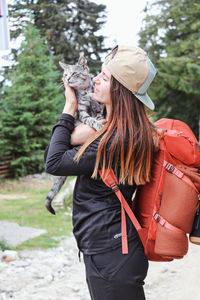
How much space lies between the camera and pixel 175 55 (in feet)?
58.4

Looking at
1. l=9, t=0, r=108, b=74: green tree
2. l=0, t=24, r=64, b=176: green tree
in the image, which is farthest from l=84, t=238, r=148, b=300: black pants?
l=9, t=0, r=108, b=74: green tree

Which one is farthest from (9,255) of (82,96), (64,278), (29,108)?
(29,108)

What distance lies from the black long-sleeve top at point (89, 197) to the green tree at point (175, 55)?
1371 centimetres

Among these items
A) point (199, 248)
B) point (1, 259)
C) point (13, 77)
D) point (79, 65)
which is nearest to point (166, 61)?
point (13, 77)

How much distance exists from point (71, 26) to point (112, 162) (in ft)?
71.5

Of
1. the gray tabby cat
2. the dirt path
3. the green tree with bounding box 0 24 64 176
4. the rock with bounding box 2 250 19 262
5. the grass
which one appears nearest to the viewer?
the gray tabby cat

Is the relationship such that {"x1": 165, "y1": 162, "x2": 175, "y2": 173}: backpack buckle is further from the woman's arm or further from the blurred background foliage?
the blurred background foliage

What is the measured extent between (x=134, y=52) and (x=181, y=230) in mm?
892

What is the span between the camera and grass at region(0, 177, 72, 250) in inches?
Result: 265

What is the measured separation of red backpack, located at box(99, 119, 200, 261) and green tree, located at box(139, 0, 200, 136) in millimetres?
13557

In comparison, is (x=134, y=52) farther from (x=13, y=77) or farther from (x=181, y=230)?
(x=13, y=77)

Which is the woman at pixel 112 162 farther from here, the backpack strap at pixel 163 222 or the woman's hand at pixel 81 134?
the backpack strap at pixel 163 222

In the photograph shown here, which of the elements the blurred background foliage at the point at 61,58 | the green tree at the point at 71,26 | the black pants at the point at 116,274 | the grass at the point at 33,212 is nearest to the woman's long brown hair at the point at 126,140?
the black pants at the point at 116,274

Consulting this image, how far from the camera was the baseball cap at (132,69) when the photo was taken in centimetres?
176
